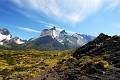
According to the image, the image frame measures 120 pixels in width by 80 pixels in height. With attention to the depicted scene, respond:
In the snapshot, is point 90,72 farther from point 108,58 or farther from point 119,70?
point 108,58

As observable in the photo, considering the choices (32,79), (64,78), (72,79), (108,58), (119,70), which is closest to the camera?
(119,70)

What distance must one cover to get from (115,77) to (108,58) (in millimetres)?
13888

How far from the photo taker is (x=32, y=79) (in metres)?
57.9

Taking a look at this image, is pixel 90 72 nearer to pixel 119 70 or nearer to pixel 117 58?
pixel 119 70

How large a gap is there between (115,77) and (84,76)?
19.2ft

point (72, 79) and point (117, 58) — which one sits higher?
point (117, 58)

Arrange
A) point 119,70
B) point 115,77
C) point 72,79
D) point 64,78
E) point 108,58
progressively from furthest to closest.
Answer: point 108,58 → point 64,78 → point 72,79 → point 119,70 → point 115,77

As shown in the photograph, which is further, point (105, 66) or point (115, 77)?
point (105, 66)

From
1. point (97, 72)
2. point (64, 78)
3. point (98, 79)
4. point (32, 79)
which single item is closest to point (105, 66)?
point (97, 72)

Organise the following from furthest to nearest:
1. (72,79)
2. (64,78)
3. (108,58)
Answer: (108,58) → (64,78) → (72,79)

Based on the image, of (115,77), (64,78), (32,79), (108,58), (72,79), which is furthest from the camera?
(32,79)

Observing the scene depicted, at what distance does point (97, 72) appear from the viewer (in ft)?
130

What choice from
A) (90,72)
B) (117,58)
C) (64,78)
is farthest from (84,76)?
(117,58)

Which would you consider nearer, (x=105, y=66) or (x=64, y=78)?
(x=105, y=66)
